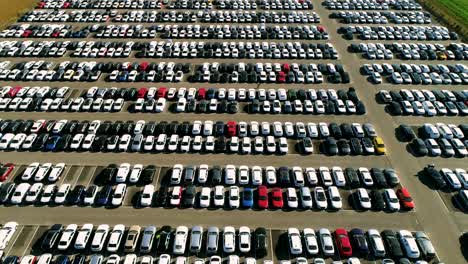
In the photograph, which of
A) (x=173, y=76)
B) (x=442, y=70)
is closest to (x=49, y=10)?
(x=173, y=76)

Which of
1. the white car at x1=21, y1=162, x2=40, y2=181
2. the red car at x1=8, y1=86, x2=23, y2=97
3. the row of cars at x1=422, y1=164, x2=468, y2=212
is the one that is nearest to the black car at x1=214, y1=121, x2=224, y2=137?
the white car at x1=21, y1=162, x2=40, y2=181

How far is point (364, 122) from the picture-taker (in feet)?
207

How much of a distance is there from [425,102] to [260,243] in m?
43.3

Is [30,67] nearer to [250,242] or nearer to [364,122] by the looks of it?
[250,242]

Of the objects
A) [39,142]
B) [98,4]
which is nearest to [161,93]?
[39,142]

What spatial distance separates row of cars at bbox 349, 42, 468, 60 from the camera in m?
79.8

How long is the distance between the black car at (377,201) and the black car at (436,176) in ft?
30.1

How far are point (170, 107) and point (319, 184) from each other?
29958 millimetres

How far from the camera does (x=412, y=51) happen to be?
266 ft

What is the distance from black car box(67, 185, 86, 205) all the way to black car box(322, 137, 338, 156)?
3631cm

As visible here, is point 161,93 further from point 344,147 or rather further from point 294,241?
point 294,241

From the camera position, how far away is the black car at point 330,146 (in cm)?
5656

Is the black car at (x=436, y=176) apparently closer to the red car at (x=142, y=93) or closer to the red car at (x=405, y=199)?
the red car at (x=405, y=199)

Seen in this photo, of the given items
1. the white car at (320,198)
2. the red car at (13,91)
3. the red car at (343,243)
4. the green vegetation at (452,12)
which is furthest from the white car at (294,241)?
the green vegetation at (452,12)
